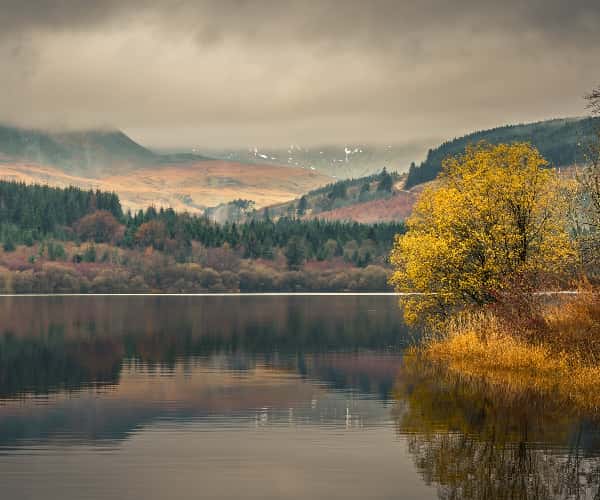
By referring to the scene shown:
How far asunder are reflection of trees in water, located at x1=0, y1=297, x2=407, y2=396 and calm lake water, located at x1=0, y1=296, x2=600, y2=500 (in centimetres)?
57

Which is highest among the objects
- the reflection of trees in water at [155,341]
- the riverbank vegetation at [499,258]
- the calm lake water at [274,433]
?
the riverbank vegetation at [499,258]

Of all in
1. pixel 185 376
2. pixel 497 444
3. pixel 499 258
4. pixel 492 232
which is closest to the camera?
pixel 497 444

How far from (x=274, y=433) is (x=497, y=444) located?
825 centimetres

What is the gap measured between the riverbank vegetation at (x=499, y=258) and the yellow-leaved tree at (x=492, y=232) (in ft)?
0.21

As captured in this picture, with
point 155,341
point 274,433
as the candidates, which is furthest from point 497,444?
point 155,341

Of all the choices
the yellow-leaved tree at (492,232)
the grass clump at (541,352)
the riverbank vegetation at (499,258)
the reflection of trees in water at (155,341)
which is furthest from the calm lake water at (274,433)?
the yellow-leaved tree at (492,232)

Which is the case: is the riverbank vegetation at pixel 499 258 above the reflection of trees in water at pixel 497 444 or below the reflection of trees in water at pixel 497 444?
above

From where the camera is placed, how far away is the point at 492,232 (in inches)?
2424

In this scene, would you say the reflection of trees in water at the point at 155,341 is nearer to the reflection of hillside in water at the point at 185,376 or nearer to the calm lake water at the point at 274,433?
the reflection of hillside in water at the point at 185,376

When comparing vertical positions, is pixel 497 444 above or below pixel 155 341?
below

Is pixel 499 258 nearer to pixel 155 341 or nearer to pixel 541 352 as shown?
pixel 541 352

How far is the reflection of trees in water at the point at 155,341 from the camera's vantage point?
59531mm

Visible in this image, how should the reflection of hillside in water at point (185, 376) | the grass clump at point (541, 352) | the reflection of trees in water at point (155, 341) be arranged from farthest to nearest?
the reflection of trees in water at point (155, 341) → the grass clump at point (541, 352) → the reflection of hillside in water at point (185, 376)

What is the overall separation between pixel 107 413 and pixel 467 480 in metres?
19.2
